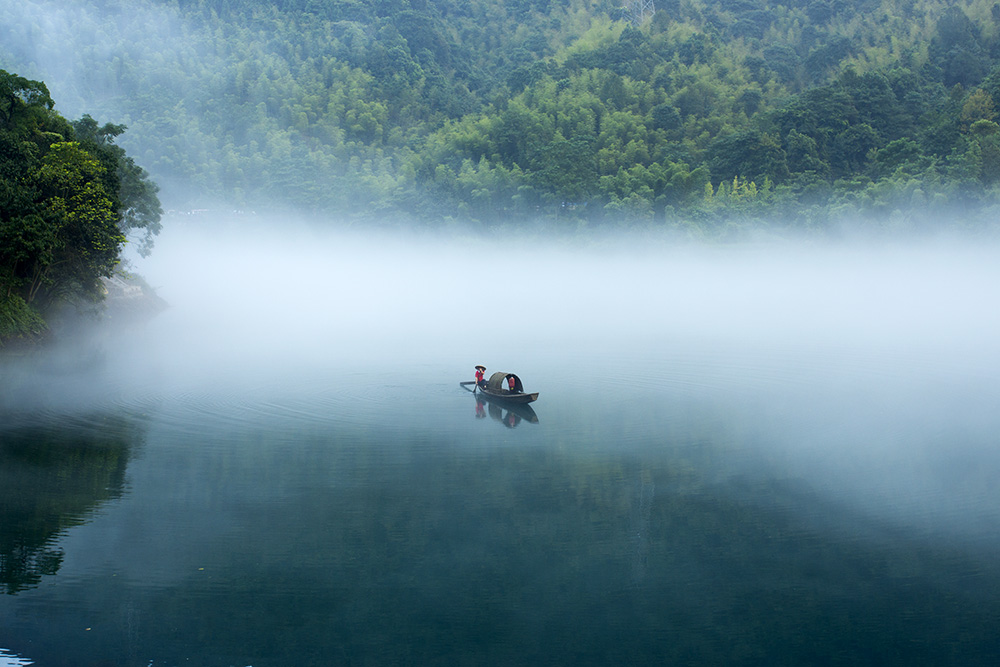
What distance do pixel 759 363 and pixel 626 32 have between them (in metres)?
67.2

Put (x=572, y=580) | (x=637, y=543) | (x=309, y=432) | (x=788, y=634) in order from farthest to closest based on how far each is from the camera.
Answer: (x=309, y=432) < (x=637, y=543) < (x=572, y=580) < (x=788, y=634)

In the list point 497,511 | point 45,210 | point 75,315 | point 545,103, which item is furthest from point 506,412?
point 545,103

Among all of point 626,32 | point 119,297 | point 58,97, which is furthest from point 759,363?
point 58,97

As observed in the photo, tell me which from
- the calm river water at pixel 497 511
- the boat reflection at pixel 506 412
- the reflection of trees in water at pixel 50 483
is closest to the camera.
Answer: the calm river water at pixel 497 511

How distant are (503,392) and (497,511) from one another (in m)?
6.68

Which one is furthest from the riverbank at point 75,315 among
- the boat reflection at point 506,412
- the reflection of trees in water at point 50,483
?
the boat reflection at point 506,412

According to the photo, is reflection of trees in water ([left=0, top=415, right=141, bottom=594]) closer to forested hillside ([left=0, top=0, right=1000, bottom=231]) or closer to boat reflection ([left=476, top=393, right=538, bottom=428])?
boat reflection ([left=476, top=393, right=538, bottom=428])

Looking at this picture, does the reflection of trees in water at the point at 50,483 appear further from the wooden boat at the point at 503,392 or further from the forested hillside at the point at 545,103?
the forested hillside at the point at 545,103

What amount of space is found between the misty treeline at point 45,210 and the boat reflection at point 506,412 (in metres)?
11.2

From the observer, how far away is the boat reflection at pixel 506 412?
55.4 feet

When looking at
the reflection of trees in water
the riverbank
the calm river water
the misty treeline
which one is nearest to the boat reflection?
the calm river water

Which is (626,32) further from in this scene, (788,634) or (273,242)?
(788,634)

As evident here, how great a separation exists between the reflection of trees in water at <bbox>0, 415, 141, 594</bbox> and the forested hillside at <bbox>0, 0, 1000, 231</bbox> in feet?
154

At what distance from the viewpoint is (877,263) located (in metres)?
50.0
